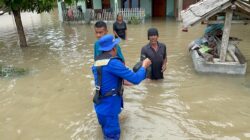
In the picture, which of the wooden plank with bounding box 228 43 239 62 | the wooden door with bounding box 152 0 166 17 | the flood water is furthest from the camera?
the wooden door with bounding box 152 0 166 17

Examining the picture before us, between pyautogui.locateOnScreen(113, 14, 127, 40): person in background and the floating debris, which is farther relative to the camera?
pyautogui.locateOnScreen(113, 14, 127, 40): person in background

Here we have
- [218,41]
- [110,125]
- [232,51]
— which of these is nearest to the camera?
[110,125]

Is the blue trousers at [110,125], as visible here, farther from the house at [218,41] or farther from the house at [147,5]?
the house at [147,5]

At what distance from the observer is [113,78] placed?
12.2 feet

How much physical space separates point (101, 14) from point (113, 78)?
1574 centimetres

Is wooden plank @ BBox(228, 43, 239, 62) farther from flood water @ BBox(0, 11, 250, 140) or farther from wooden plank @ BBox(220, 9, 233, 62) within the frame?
flood water @ BBox(0, 11, 250, 140)

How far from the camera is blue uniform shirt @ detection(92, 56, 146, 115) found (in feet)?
11.7

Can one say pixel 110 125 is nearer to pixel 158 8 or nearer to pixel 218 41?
pixel 218 41

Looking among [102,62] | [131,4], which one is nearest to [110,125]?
[102,62]

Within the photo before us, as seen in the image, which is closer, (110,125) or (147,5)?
(110,125)

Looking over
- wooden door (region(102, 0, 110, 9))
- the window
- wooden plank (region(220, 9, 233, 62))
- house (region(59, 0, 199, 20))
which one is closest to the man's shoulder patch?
wooden plank (region(220, 9, 233, 62))

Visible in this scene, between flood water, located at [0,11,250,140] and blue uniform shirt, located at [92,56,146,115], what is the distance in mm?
1041

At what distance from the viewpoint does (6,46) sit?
41.7ft

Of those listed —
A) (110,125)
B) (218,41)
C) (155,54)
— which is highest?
(155,54)
